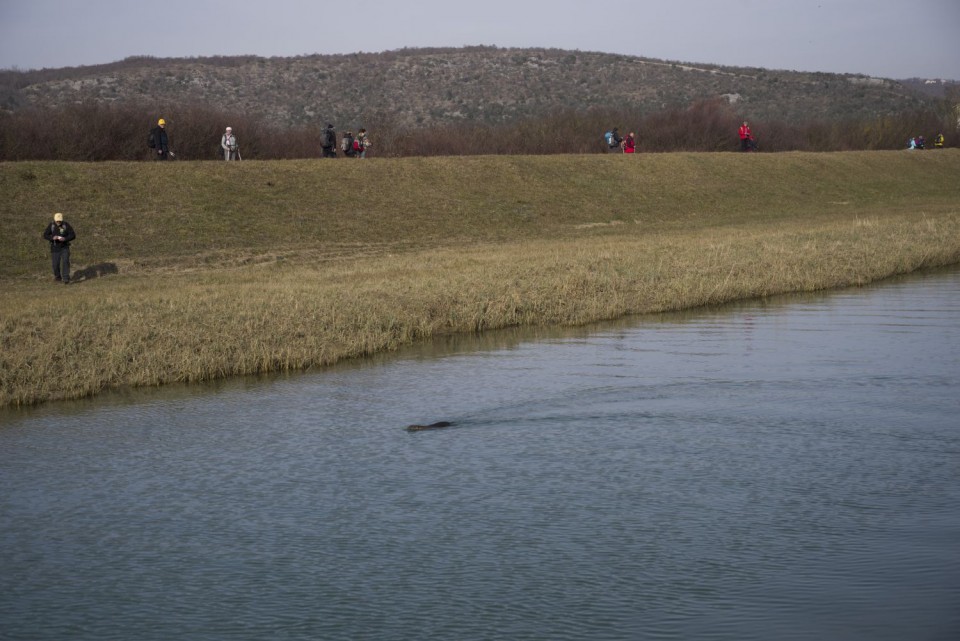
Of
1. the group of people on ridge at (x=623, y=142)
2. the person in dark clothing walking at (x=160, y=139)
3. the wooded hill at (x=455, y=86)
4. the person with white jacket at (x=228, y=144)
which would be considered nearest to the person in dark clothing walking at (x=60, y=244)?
the person in dark clothing walking at (x=160, y=139)

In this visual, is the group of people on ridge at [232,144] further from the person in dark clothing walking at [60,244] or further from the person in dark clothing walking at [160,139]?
the person in dark clothing walking at [60,244]

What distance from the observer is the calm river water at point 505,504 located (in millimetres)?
8812

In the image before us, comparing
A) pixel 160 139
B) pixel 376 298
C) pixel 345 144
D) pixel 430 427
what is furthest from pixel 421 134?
pixel 430 427

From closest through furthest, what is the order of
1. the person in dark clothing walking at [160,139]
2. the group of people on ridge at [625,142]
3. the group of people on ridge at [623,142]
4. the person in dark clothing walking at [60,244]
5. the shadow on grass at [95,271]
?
the person in dark clothing walking at [60,244] < the shadow on grass at [95,271] < the person in dark clothing walking at [160,139] < the group of people on ridge at [623,142] < the group of people on ridge at [625,142]

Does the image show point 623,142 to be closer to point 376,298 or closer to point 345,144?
point 345,144

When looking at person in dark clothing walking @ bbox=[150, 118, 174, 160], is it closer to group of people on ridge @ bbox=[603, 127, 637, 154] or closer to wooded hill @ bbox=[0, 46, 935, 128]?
group of people on ridge @ bbox=[603, 127, 637, 154]

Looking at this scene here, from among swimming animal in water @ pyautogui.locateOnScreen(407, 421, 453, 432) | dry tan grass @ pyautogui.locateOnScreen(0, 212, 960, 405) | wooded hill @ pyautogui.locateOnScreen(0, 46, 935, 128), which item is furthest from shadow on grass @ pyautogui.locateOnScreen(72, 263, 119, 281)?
wooded hill @ pyautogui.locateOnScreen(0, 46, 935, 128)

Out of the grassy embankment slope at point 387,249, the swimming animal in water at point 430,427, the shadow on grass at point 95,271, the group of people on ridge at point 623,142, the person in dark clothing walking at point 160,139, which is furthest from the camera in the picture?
the group of people on ridge at point 623,142

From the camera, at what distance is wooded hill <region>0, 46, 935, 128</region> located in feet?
395

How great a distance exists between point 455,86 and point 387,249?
99897mm

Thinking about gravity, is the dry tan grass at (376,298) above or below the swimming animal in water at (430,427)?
above

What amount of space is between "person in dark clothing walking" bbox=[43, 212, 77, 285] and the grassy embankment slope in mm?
661

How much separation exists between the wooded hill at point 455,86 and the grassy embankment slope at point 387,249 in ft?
218

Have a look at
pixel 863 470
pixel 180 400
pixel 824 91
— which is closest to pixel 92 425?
pixel 180 400
